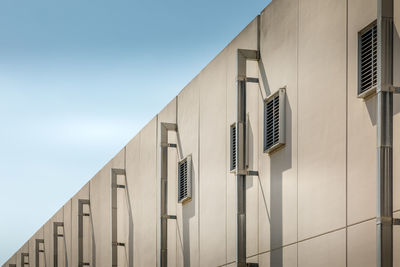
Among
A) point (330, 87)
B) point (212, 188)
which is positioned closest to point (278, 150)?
point (330, 87)

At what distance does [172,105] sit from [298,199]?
438 inches

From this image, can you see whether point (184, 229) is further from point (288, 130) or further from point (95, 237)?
point (95, 237)

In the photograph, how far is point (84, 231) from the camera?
134 ft

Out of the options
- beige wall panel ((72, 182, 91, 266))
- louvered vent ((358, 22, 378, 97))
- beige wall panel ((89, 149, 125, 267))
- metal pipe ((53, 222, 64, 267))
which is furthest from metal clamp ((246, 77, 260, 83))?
metal pipe ((53, 222, 64, 267))

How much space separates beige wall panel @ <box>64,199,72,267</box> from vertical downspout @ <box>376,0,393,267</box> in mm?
32680

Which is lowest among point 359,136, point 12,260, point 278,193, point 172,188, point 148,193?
point 278,193

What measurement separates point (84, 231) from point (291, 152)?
2434cm

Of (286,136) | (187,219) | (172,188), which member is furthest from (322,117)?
(172,188)

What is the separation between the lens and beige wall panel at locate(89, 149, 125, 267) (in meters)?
35.8

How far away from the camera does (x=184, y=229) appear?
84.2ft

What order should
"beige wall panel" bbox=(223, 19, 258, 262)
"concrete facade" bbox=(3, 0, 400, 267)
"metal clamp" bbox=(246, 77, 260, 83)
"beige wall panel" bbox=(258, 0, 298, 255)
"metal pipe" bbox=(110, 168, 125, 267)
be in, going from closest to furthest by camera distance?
"concrete facade" bbox=(3, 0, 400, 267), "beige wall panel" bbox=(258, 0, 298, 255), "metal clamp" bbox=(246, 77, 260, 83), "beige wall panel" bbox=(223, 19, 258, 262), "metal pipe" bbox=(110, 168, 125, 267)

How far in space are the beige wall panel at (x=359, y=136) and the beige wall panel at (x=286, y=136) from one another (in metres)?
2.63

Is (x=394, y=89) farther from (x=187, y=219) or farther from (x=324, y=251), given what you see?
(x=187, y=219)

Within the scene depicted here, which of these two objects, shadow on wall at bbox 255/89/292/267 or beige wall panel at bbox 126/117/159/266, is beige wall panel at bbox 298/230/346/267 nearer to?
shadow on wall at bbox 255/89/292/267
